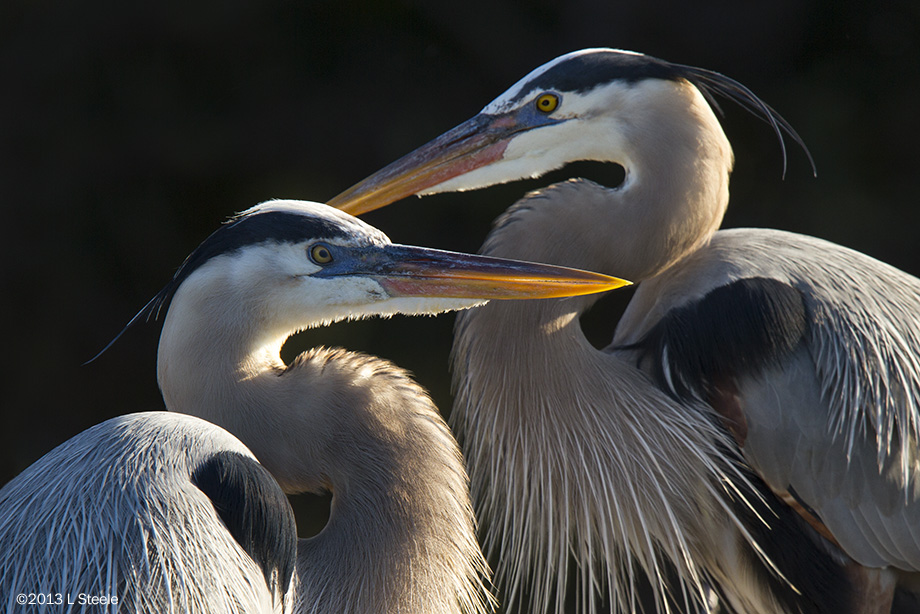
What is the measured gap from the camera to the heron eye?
126 cm

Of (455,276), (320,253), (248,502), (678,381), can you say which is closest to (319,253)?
(320,253)

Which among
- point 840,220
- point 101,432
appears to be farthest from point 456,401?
point 840,220

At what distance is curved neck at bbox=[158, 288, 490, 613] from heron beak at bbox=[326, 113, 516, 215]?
18.6 inches

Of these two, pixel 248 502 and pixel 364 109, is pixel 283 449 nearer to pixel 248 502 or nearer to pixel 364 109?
pixel 248 502

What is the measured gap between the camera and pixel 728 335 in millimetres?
1555

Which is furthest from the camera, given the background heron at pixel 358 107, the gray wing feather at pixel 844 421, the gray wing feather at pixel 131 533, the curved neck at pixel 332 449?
the background heron at pixel 358 107

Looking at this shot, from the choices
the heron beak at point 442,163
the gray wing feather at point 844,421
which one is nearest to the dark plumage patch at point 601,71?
the heron beak at point 442,163

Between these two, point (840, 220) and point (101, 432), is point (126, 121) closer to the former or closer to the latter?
point (101, 432)

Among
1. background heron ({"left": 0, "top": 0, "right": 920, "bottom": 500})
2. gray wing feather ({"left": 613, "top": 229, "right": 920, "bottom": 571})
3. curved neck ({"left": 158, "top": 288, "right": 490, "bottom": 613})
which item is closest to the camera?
curved neck ({"left": 158, "top": 288, "right": 490, "bottom": 613})

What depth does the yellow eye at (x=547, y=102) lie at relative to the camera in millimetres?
1583

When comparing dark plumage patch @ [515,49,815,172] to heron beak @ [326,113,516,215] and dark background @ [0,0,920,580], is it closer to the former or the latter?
heron beak @ [326,113,516,215]

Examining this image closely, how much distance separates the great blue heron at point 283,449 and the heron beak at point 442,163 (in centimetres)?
35

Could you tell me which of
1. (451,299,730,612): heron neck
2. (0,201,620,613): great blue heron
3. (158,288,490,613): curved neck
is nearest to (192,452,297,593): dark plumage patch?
(0,201,620,613): great blue heron

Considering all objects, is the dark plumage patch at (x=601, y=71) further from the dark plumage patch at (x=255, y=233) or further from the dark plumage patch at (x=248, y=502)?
the dark plumage patch at (x=248, y=502)
